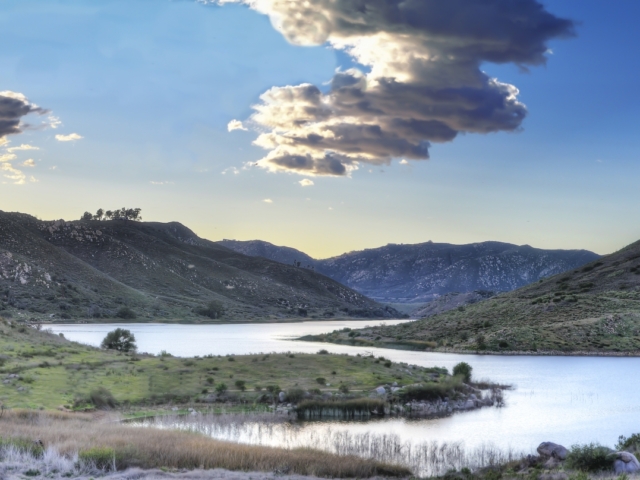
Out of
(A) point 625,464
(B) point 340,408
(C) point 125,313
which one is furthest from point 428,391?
(C) point 125,313

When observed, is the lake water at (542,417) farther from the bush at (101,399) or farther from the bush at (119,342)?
the bush at (119,342)

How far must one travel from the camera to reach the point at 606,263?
13188cm

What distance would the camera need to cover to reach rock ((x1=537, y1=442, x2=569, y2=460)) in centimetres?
2440

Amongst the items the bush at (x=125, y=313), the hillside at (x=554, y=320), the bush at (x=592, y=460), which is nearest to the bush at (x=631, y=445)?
the bush at (x=592, y=460)

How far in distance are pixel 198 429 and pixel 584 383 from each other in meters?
37.1

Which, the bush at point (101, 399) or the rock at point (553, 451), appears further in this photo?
the bush at point (101, 399)

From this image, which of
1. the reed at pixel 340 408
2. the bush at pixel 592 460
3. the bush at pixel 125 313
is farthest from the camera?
the bush at pixel 125 313

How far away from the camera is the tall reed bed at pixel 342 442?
2541 centimetres

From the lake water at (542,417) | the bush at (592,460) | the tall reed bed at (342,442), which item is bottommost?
the lake water at (542,417)

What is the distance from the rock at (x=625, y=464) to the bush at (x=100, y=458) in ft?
55.8

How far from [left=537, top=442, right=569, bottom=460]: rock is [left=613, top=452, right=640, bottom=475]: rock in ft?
8.17

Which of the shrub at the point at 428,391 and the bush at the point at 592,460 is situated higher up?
the bush at the point at 592,460

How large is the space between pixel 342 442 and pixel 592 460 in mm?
11283

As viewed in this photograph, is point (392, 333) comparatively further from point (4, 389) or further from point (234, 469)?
point (234, 469)
